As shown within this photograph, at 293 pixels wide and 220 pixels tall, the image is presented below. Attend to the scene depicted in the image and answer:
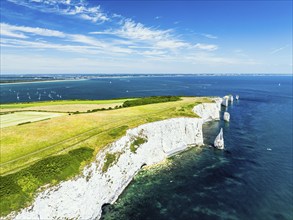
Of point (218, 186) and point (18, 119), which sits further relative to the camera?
point (18, 119)

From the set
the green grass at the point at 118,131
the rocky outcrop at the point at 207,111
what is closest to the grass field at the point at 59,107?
the rocky outcrop at the point at 207,111

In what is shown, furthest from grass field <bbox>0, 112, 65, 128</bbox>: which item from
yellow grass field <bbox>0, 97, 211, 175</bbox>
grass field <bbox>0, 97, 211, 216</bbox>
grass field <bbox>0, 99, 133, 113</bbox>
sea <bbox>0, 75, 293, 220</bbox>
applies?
sea <bbox>0, 75, 293, 220</bbox>

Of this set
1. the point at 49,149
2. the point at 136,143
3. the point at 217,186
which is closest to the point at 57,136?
the point at 49,149

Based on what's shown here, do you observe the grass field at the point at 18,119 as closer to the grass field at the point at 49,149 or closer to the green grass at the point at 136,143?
the grass field at the point at 49,149

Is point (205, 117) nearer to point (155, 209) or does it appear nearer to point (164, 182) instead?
point (164, 182)

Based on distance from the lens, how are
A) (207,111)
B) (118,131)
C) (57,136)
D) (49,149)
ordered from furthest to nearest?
(207,111) → (118,131) → (57,136) → (49,149)

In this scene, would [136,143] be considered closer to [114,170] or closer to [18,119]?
[114,170]
